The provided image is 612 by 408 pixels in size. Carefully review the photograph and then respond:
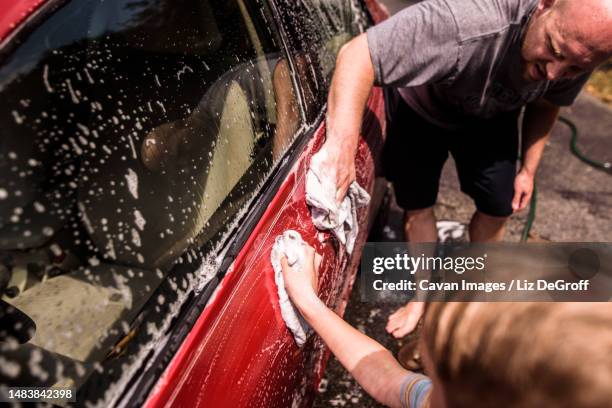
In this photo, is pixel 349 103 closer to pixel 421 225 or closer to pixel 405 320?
pixel 421 225

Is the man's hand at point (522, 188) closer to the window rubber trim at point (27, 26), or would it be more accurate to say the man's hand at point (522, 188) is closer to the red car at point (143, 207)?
the red car at point (143, 207)

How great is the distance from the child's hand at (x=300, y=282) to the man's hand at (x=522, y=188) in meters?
1.50

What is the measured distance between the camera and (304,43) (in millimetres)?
1560

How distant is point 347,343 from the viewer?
1192 mm

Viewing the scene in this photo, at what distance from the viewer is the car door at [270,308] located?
2.80ft

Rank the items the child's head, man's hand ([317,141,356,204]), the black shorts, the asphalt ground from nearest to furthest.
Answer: the child's head, man's hand ([317,141,356,204]), the black shorts, the asphalt ground

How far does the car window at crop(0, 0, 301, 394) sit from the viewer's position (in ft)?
2.53

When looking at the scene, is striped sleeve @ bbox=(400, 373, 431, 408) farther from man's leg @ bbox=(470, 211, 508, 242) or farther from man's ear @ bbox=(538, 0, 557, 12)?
man's leg @ bbox=(470, 211, 508, 242)

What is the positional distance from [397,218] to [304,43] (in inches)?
67.8

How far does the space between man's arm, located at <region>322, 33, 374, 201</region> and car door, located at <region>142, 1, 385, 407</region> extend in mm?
55

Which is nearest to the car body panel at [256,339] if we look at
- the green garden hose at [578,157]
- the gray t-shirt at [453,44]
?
the gray t-shirt at [453,44]

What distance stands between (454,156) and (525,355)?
168cm

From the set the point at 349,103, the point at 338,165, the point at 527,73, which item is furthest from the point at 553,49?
the point at 338,165

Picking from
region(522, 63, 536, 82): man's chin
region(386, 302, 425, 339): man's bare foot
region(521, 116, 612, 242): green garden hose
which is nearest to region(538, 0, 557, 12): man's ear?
region(522, 63, 536, 82): man's chin
